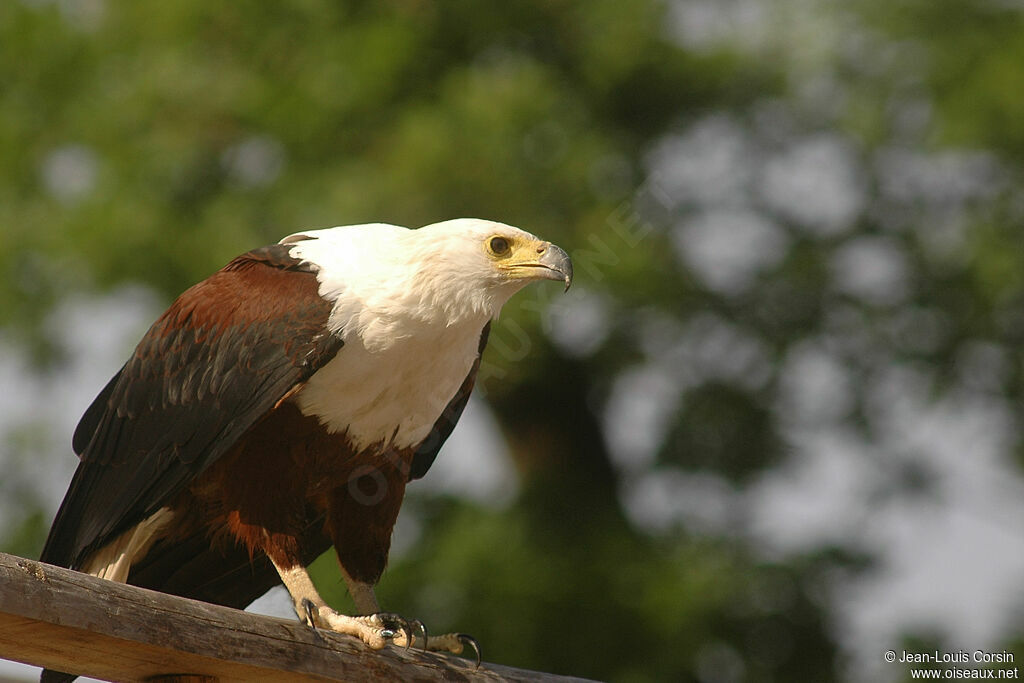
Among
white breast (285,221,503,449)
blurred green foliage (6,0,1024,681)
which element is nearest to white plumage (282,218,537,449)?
white breast (285,221,503,449)

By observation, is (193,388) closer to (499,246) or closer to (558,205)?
(499,246)

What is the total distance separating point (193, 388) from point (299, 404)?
0.36 meters

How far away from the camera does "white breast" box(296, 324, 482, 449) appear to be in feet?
11.3

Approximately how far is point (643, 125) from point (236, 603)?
6.68 metres

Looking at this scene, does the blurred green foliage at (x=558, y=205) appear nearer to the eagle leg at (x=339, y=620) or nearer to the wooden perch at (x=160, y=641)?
the eagle leg at (x=339, y=620)

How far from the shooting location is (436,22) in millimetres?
9406

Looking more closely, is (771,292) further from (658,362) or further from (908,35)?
(908,35)

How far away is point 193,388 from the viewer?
3672mm

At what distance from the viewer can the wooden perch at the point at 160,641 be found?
2629 millimetres

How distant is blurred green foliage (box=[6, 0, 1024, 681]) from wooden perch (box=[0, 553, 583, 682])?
164 inches

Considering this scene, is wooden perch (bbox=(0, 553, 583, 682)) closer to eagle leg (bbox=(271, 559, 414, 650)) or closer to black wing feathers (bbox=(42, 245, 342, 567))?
eagle leg (bbox=(271, 559, 414, 650))

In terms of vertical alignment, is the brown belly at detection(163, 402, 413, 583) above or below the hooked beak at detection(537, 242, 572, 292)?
below

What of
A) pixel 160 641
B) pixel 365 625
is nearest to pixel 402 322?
pixel 365 625

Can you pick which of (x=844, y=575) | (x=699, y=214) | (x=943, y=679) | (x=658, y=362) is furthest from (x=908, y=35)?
(x=943, y=679)
